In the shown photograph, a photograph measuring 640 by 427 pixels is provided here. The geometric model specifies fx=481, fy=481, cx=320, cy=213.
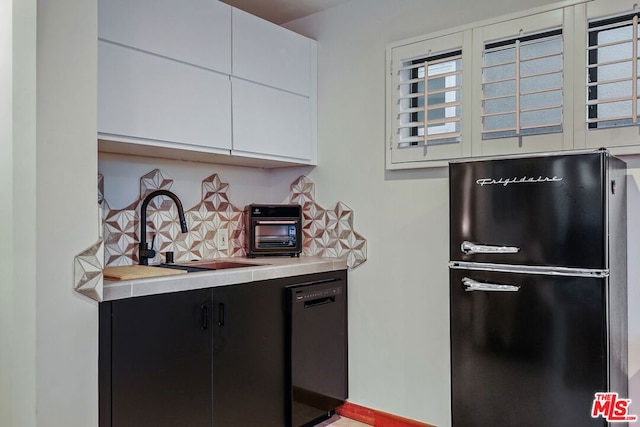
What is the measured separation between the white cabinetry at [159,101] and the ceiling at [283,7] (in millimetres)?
767

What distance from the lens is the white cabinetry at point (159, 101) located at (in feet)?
6.64

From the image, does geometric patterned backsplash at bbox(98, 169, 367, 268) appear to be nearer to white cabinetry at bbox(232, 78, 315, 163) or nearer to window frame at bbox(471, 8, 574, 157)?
white cabinetry at bbox(232, 78, 315, 163)

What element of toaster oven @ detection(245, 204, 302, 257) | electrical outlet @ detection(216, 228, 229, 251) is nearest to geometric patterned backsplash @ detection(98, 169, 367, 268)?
electrical outlet @ detection(216, 228, 229, 251)

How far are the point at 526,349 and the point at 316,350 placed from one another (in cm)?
117

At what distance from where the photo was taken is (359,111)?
2918mm

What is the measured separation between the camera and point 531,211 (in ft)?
6.24

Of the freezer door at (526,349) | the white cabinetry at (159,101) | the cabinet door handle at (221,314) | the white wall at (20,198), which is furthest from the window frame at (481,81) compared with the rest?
A: the white wall at (20,198)

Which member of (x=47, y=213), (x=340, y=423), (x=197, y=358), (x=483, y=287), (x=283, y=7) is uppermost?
(x=283, y=7)

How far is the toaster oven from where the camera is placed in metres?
2.95

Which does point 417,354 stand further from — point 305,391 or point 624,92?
point 624,92

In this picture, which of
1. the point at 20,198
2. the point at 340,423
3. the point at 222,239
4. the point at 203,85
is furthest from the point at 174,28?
the point at 340,423

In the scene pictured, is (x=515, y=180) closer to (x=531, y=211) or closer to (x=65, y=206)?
(x=531, y=211)

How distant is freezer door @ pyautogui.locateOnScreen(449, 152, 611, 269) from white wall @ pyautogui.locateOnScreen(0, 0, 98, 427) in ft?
4.91

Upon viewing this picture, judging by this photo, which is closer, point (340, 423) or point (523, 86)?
point (523, 86)
